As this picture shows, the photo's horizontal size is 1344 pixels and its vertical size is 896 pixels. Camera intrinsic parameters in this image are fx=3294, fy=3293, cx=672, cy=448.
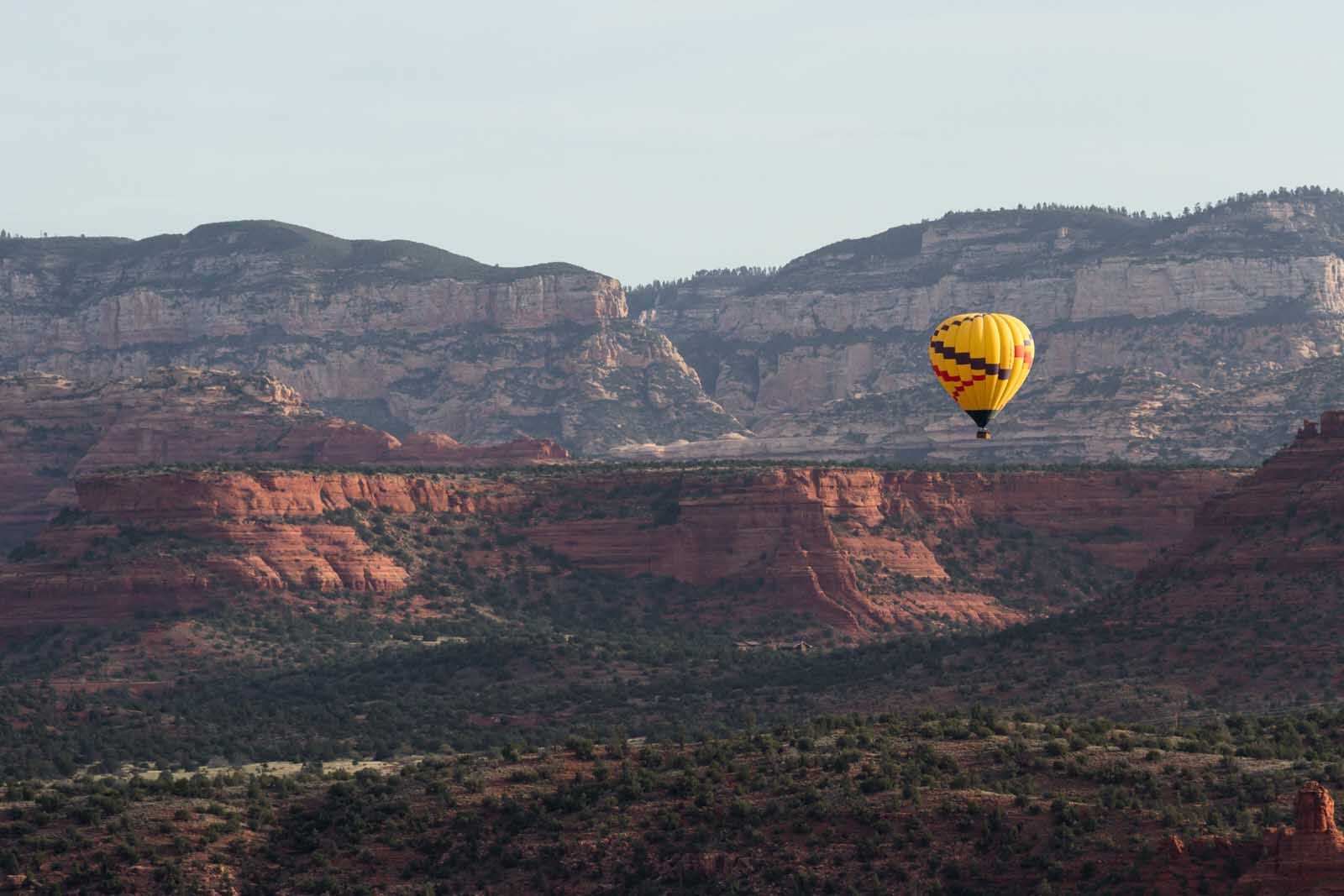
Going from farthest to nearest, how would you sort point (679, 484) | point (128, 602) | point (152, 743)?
point (679, 484)
point (128, 602)
point (152, 743)

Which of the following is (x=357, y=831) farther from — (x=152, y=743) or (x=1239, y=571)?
(x=1239, y=571)

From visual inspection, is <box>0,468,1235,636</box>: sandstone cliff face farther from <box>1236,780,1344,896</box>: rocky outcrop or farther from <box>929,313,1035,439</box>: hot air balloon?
<box>1236,780,1344,896</box>: rocky outcrop

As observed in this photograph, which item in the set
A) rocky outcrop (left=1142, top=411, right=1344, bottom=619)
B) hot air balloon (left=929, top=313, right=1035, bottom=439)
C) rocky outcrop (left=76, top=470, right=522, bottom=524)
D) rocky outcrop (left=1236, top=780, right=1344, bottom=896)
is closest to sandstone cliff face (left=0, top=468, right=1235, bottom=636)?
rocky outcrop (left=76, top=470, right=522, bottom=524)

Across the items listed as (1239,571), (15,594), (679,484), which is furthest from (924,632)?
(15,594)

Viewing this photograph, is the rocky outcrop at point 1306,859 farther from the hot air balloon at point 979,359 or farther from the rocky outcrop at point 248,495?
the rocky outcrop at point 248,495

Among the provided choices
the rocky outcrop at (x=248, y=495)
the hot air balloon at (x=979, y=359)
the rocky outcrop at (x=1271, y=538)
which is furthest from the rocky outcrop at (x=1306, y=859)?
the rocky outcrop at (x=248, y=495)

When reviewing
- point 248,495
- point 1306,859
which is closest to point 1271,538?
point 248,495
